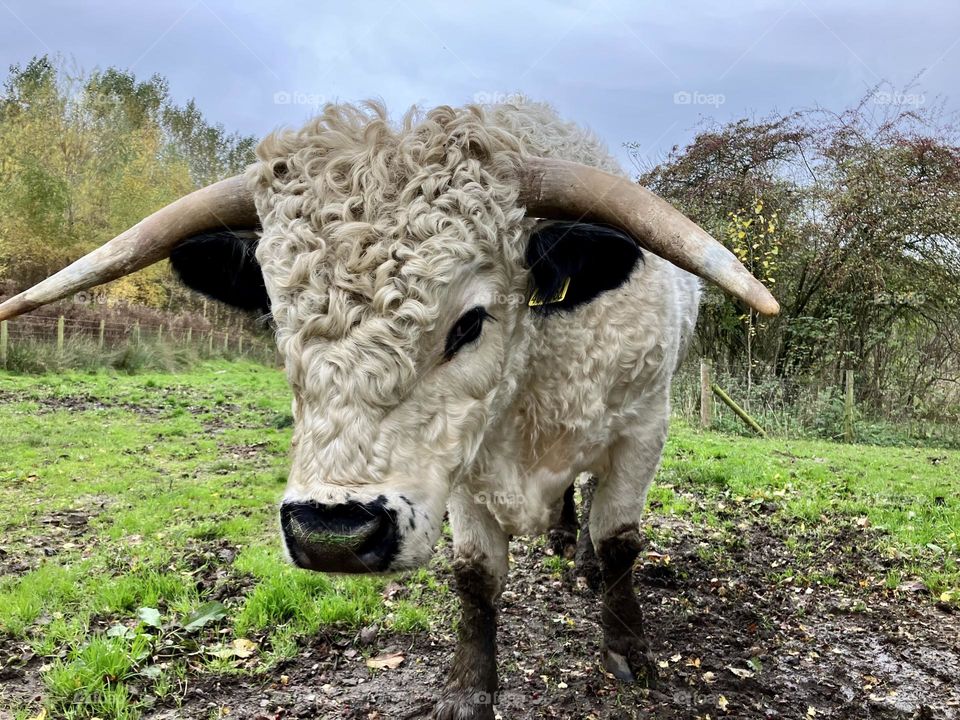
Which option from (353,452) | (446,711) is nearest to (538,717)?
(446,711)

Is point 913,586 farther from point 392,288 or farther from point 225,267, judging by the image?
point 225,267

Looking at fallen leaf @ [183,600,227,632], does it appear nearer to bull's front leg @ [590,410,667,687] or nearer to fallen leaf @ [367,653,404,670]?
fallen leaf @ [367,653,404,670]

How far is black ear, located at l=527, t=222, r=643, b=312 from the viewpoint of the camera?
97.3 inches

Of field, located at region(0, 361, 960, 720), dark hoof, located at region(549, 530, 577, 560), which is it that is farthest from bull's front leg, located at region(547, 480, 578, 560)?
field, located at region(0, 361, 960, 720)

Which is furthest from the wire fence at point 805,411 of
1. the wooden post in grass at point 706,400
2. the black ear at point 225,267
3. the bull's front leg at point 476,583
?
the black ear at point 225,267

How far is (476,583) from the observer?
3.32 metres

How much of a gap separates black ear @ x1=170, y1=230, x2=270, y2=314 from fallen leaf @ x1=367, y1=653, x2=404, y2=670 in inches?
78.9

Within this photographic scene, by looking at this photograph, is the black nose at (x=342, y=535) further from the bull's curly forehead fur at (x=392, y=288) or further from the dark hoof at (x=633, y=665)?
the dark hoof at (x=633, y=665)

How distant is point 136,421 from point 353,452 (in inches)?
426

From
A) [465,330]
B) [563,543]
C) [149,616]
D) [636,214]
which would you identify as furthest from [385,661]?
[636,214]

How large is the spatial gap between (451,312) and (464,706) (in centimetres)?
199

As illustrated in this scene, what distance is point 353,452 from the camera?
201cm

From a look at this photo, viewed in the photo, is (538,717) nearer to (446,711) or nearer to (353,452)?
(446,711)

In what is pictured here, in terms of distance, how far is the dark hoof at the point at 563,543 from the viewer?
16.5ft
